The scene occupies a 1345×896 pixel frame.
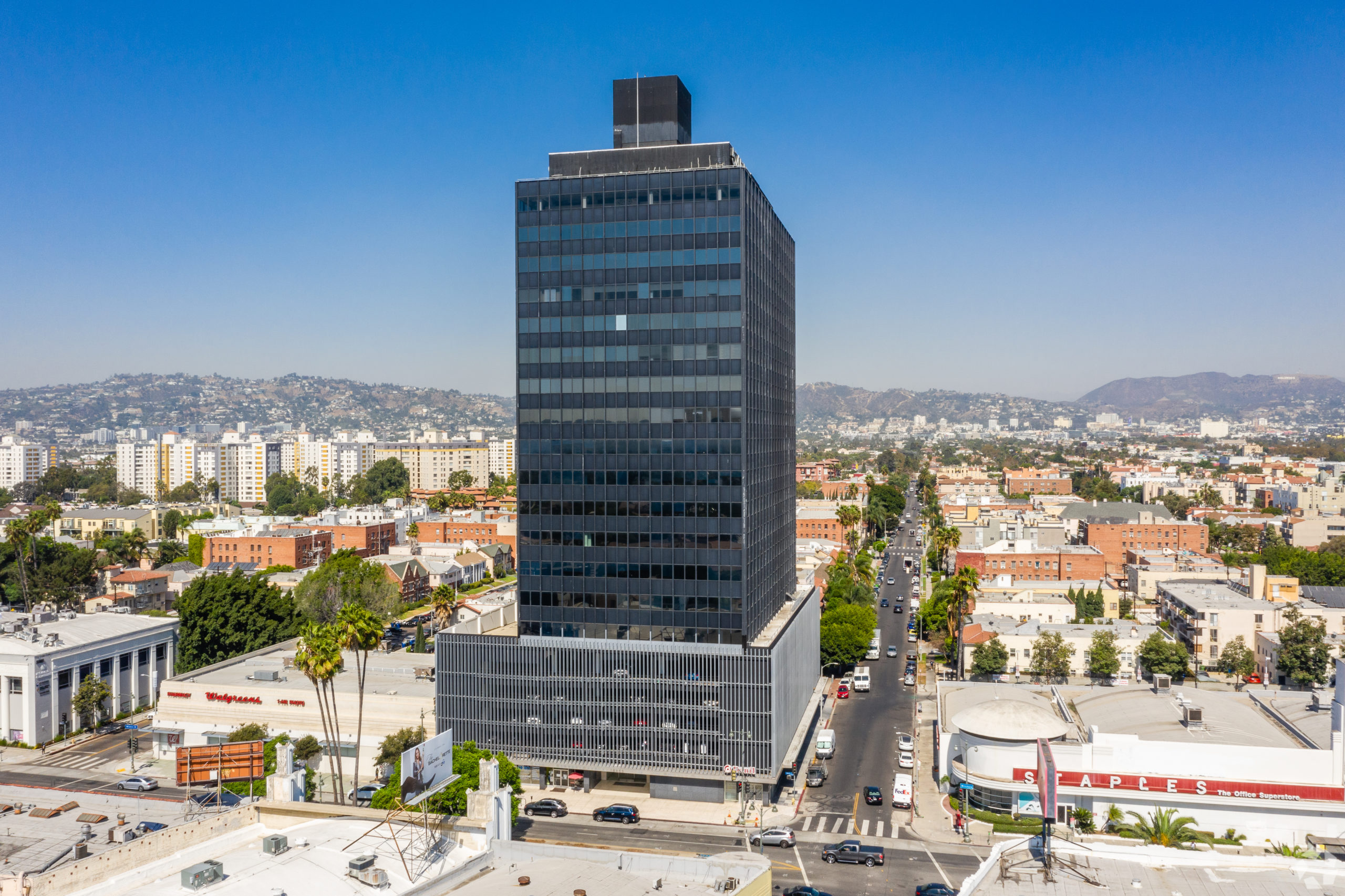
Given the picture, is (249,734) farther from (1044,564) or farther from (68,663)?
(1044,564)

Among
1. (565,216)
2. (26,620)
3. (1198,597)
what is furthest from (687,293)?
(1198,597)

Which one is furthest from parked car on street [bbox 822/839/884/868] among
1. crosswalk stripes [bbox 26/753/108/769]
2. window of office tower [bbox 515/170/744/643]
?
crosswalk stripes [bbox 26/753/108/769]

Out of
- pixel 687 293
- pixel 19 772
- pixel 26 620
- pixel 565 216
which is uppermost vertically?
pixel 565 216

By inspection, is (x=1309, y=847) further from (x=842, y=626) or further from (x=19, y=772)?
(x=19, y=772)

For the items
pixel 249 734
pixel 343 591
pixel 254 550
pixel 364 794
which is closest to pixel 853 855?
pixel 364 794

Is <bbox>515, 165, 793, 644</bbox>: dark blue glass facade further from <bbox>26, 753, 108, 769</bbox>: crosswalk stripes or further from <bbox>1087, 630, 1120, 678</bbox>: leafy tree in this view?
<bbox>1087, 630, 1120, 678</bbox>: leafy tree

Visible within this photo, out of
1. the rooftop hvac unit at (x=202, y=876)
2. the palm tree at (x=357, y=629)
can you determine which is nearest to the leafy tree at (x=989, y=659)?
the palm tree at (x=357, y=629)
